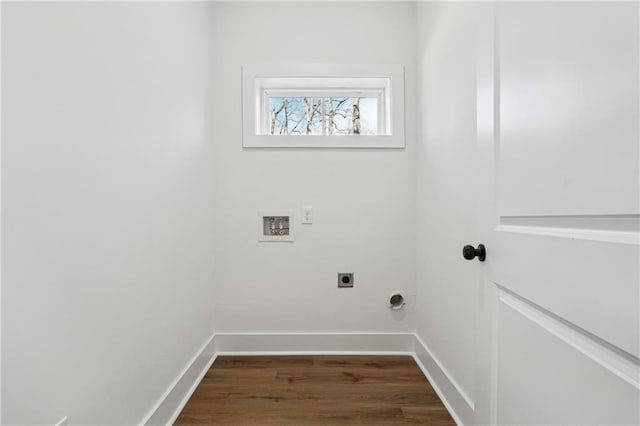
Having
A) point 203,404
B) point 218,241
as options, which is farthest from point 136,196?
point 203,404

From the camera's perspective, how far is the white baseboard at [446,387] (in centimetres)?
126

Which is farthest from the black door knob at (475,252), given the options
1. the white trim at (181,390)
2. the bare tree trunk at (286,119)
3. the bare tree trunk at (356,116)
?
the bare tree trunk at (286,119)

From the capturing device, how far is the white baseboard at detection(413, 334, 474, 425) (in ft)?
4.14

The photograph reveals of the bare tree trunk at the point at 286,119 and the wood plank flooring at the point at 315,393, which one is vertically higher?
the bare tree trunk at the point at 286,119

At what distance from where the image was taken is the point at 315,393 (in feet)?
4.98

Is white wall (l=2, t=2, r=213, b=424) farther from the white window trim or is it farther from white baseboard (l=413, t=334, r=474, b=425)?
white baseboard (l=413, t=334, r=474, b=425)

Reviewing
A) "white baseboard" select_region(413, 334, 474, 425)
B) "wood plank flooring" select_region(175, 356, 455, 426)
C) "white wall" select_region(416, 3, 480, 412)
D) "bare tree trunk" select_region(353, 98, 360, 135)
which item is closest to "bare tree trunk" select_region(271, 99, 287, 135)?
"bare tree trunk" select_region(353, 98, 360, 135)

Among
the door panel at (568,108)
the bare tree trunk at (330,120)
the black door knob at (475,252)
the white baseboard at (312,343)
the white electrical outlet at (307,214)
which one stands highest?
the bare tree trunk at (330,120)

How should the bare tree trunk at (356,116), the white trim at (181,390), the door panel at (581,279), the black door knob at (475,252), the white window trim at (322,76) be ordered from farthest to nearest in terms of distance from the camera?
1. the bare tree trunk at (356,116)
2. the white window trim at (322,76)
3. the white trim at (181,390)
4. the black door knob at (475,252)
5. the door panel at (581,279)

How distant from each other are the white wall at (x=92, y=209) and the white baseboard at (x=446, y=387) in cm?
126

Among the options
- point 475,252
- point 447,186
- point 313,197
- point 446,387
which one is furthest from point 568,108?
point 313,197

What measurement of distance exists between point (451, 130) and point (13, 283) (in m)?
1.57

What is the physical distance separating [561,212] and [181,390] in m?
1.63

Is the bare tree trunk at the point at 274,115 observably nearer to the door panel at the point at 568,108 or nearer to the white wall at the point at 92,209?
the white wall at the point at 92,209
